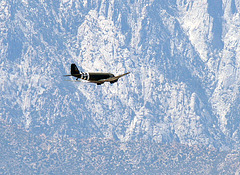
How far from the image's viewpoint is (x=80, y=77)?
190 metres

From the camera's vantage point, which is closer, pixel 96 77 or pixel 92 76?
pixel 92 76

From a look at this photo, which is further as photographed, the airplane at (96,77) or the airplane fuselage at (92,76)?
the airplane at (96,77)

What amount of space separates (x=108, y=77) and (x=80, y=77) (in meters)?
5.48

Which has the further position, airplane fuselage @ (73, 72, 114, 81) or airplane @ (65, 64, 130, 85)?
airplane @ (65, 64, 130, 85)

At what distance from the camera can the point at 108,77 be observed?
192 m

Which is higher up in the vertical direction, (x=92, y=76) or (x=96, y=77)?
(x=92, y=76)
